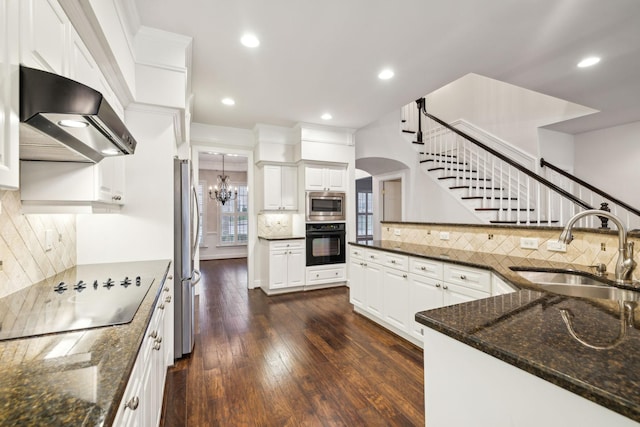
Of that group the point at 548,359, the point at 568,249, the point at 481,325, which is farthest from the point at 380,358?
the point at 548,359

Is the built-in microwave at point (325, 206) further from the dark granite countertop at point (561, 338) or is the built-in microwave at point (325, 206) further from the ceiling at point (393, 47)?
the dark granite countertop at point (561, 338)

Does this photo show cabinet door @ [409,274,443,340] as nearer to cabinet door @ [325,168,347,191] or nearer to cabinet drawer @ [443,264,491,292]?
cabinet drawer @ [443,264,491,292]

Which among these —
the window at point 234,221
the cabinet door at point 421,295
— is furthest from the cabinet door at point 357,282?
the window at point 234,221

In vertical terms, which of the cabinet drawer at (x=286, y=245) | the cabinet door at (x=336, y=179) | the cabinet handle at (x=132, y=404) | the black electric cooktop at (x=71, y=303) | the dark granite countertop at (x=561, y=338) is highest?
the cabinet door at (x=336, y=179)

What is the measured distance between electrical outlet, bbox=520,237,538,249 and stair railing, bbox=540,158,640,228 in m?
2.85

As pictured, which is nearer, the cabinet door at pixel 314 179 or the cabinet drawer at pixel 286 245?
the cabinet drawer at pixel 286 245

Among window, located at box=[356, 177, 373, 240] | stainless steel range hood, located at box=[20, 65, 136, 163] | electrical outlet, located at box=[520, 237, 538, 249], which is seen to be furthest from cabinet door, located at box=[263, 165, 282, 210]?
window, located at box=[356, 177, 373, 240]

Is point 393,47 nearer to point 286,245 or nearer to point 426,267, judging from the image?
point 426,267

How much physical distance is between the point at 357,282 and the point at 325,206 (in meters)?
1.68

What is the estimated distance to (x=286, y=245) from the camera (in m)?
4.68

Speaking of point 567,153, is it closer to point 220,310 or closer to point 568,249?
point 568,249

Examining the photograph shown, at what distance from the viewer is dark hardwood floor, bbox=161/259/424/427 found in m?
1.89

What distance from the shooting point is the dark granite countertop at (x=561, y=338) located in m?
0.63

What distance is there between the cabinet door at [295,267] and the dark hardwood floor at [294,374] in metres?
0.87
